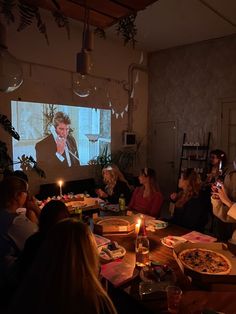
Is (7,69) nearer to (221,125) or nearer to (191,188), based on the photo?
(191,188)

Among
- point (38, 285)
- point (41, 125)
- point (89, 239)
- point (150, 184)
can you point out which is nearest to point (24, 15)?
point (89, 239)

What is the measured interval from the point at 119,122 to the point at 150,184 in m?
2.86

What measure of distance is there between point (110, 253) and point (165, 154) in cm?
442

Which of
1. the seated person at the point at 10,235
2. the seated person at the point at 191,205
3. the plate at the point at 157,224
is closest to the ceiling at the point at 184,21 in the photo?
the seated person at the point at 191,205

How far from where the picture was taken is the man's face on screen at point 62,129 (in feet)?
15.5

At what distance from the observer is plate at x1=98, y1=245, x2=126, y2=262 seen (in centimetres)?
171

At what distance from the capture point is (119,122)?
5711 millimetres

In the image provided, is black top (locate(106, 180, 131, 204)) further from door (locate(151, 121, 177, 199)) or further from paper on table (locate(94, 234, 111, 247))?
door (locate(151, 121, 177, 199))

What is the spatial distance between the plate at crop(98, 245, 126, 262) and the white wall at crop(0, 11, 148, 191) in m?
2.94

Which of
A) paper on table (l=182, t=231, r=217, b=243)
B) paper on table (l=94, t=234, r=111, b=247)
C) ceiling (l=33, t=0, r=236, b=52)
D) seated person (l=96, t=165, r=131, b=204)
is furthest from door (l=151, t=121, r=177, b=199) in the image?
paper on table (l=94, t=234, r=111, b=247)

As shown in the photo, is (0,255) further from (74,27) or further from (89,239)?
(74,27)

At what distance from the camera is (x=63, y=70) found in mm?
4656

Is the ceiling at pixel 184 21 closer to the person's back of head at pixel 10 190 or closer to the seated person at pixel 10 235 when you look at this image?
the person's back of head at pixel 10 190

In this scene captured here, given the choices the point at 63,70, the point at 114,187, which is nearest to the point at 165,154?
the point at 114,187
